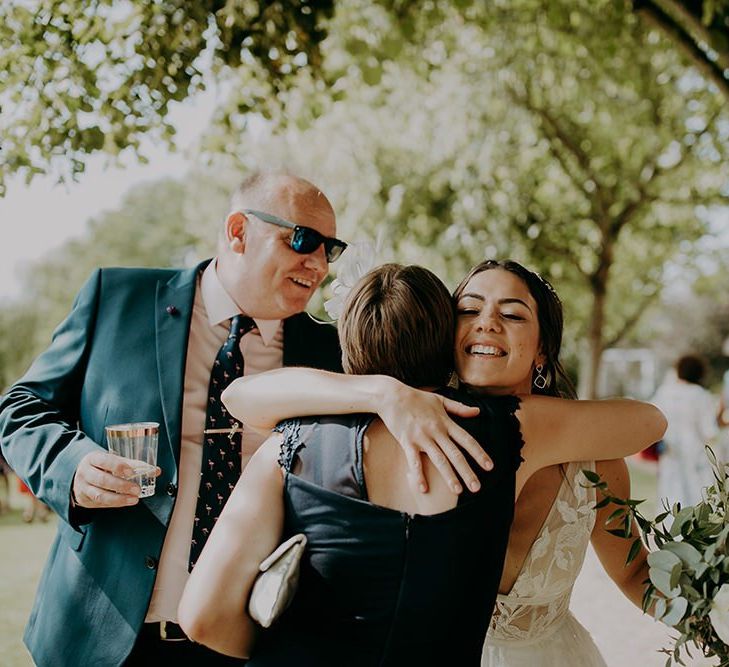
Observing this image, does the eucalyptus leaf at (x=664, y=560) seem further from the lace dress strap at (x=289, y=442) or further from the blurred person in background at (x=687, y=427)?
the blurred person in background at (x=687, y=427)

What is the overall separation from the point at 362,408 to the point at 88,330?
1384 millimetres

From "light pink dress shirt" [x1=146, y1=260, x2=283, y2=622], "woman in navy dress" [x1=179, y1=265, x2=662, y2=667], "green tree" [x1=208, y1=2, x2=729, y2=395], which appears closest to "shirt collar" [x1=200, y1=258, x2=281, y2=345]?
"light pink dress shirt" [x1=146, y1=260, x2=283, y2=622]

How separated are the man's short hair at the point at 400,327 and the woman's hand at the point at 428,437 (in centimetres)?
15

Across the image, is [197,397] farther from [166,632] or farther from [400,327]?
[400,327]

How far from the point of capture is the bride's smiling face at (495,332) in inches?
89.4

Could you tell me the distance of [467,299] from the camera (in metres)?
2.36

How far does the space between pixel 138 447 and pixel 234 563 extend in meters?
0.67

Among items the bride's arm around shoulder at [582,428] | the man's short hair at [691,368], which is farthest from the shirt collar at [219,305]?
the man's short hair at [691,368]

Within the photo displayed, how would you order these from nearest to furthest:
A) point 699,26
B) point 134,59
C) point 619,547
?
point 619,547
point 134,59
point 699,26

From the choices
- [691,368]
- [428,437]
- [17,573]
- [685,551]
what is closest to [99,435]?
[428,437]

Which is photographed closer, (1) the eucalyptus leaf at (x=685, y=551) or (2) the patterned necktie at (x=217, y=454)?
(1) the eucalyptus leaf at (x=685, y=551)

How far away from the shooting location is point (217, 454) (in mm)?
2773

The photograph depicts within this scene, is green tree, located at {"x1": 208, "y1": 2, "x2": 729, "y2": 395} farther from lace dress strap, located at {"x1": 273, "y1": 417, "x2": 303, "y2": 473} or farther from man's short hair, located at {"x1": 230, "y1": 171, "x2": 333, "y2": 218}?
lace dress strap, located at {"x1": 273, "y1": 417, "x2": 303, "y2": 473}

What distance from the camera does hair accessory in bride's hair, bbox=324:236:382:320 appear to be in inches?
105
